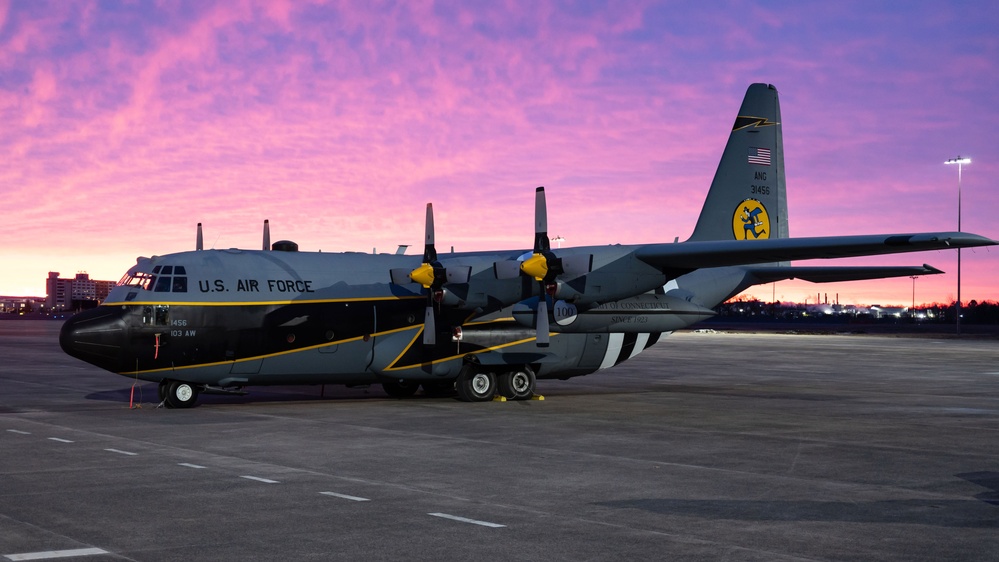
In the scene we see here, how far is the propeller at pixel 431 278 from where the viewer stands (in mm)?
24125

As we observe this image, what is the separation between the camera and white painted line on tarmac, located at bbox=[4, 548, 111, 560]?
8.84 m

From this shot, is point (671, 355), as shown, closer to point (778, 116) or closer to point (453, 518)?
point (778, 116)

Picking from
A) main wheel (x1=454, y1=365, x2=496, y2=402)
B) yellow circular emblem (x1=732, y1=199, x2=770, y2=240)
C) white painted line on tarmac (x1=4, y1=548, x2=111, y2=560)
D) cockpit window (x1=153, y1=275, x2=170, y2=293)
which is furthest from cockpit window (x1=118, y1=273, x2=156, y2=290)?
yellow circular emblem (x1=732, y1=199, x2=770, y2=240)

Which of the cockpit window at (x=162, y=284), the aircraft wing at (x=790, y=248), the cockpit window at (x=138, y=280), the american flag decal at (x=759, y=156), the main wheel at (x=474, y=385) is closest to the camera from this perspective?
the aircraft wing at (x=790, y=248)

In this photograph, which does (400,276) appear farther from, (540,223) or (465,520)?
(465,520)

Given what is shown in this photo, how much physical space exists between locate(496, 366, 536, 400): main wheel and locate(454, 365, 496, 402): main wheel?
35 cm

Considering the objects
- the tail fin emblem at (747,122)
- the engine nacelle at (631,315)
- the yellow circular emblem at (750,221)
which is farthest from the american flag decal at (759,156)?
the engine nacelle at (631,315)

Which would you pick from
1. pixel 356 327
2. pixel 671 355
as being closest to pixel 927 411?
pixel 356 327

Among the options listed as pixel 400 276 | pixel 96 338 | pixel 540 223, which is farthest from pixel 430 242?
pixel 96 338

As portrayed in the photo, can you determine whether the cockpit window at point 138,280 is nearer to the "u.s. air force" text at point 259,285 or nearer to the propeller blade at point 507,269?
the "u.s. air force" text at point 259,285

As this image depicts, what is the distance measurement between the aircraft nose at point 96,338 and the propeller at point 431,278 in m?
6.70

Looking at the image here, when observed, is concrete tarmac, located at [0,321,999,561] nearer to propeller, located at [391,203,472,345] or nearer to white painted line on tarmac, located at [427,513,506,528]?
white painted line on tarmac, located at [427,513,506,528]

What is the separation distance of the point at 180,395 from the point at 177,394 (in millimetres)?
72

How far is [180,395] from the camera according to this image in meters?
22.8
